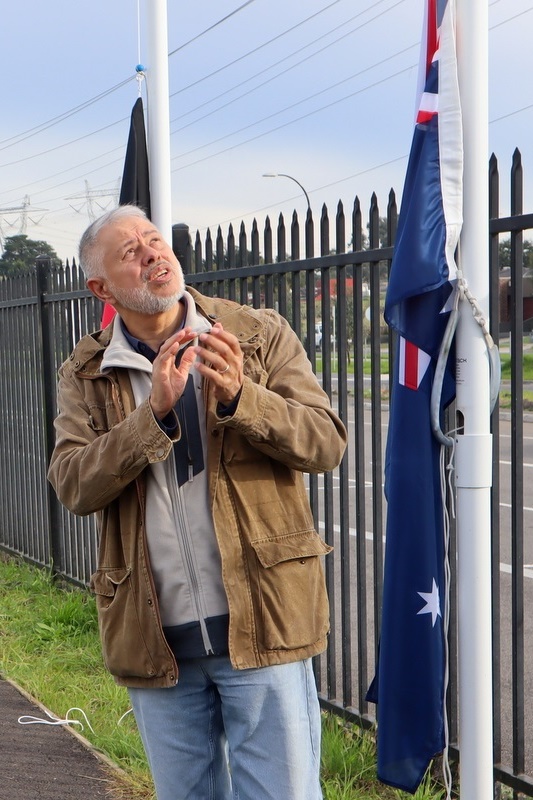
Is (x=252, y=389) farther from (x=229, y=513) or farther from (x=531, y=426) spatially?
(x=531, y=426)

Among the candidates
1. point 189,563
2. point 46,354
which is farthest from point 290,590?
point 46,354

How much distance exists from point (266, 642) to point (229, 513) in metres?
0.32

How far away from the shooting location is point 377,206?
3943 millimetres

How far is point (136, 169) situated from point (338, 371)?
4.08ft

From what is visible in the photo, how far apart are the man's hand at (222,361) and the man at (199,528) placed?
3cm

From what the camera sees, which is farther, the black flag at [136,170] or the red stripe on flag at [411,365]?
the black flag at [136,170]

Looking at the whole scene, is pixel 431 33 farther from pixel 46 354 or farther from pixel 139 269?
pixel 46 354

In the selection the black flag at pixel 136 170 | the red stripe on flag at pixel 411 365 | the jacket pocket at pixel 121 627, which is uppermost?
the black flag at pixel 136 170

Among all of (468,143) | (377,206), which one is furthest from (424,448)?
(377,206)

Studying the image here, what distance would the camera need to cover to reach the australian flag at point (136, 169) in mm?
4121

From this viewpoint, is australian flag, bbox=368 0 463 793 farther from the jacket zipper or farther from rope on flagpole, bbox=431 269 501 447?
the jacket zipper

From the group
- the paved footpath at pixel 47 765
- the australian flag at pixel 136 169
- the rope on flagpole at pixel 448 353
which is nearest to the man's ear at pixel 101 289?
the rope on flagpole at pixel 448 353

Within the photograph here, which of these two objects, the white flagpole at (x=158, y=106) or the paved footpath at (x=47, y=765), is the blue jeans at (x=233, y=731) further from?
the white flagpole at (x=158, y=106)

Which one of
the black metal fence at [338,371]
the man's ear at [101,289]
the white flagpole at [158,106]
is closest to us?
the man's ear at [101,289]
